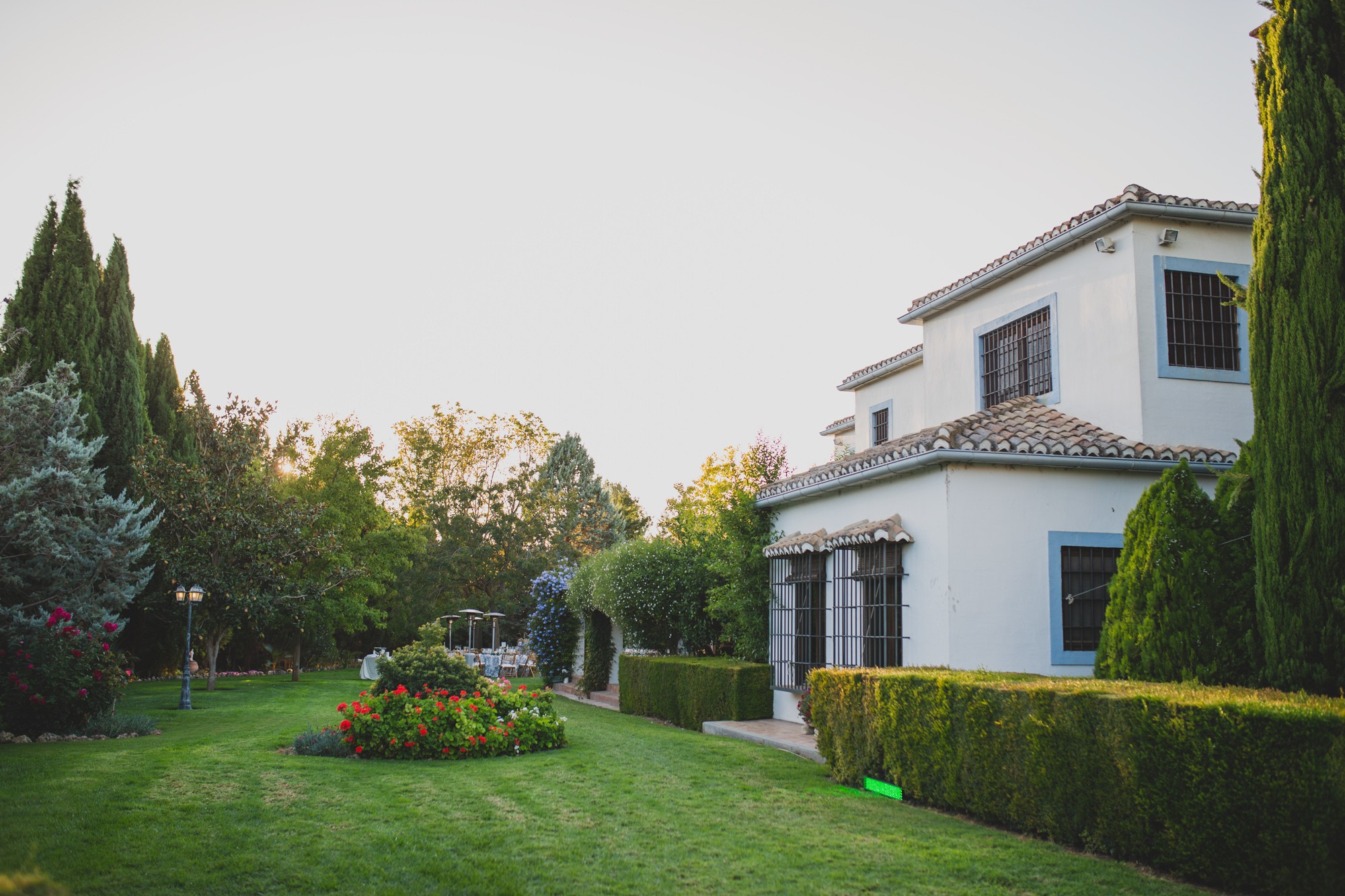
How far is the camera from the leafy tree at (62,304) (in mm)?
18562

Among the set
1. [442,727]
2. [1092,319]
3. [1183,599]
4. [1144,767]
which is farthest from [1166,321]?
[442,727]

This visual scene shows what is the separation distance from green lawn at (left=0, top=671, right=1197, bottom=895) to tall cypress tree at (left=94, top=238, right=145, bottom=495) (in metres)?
11.5

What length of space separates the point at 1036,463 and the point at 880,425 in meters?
8.87

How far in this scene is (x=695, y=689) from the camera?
1448cm

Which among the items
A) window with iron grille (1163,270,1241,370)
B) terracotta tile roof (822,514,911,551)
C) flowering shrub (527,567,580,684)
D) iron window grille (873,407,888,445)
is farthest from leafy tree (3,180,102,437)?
window with iron grille (1163,270,1241,370)

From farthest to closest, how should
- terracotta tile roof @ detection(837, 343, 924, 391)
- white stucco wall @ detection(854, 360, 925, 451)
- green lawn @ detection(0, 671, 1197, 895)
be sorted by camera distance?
white stucco wall @ detection(854, 360, 925, 451)
terracotta tile roof @ detection(837, 343, 924, 391)
green lawn @ detection(0, 671, 1197, 895)

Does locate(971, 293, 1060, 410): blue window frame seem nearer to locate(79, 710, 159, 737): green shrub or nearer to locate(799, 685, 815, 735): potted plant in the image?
locate(799, 685, 815, 735): potted plant

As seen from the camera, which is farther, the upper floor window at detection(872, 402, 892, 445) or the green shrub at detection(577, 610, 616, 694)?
the green shrub at detection(577, 610, 616, 694)

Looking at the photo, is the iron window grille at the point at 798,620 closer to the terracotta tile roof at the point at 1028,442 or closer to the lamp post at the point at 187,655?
the terracotta tile roof at the point at 1028,442

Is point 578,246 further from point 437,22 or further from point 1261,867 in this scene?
point 1261,867

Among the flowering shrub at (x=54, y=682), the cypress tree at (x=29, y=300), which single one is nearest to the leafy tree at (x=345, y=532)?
the cypress tree at (x=29, y=300)

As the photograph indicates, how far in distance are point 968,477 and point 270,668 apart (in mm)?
29550

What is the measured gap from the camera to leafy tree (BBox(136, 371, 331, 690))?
796 inches

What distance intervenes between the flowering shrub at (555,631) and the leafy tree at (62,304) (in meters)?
11.3
